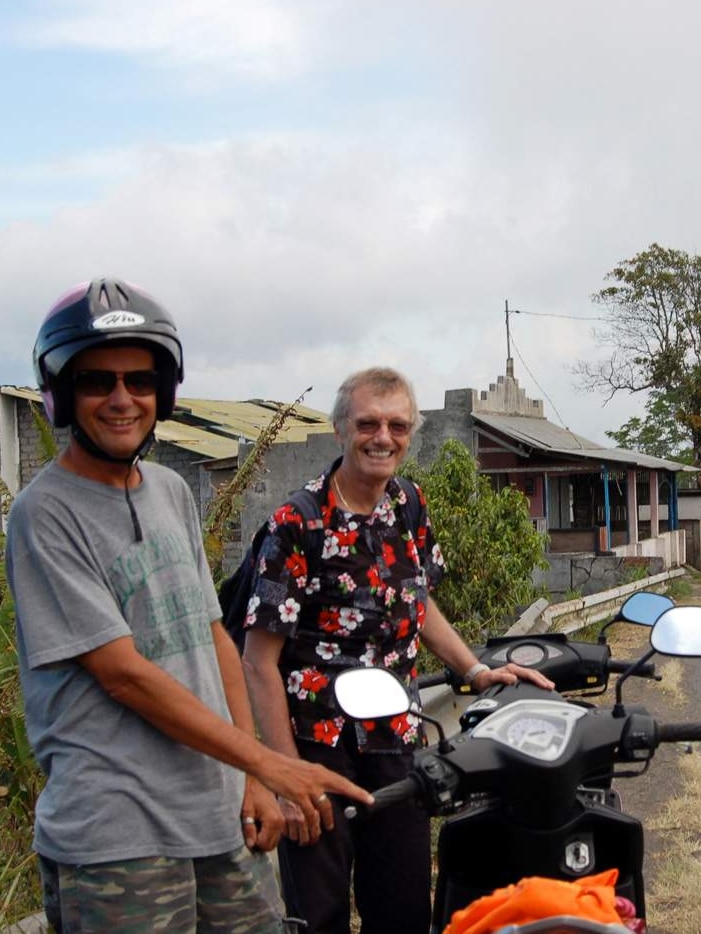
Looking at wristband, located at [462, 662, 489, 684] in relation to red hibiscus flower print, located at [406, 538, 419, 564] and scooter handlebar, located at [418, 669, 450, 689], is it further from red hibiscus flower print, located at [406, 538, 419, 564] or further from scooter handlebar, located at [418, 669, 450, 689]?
red hibiscus flower print, located at [406, 538, 419, 564]

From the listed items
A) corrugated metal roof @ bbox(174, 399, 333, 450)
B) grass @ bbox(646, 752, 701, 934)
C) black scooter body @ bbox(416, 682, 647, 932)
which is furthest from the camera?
corrugated metal roof @ bbox(174, 399, 333, 450)

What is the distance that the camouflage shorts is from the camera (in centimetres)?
229

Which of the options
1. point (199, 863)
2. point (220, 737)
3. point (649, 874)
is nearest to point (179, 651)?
point (220, 737)

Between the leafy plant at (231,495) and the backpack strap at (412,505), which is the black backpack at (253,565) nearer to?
the backpack strap at (412,505)

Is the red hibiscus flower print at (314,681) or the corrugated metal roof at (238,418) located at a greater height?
the corrugated metal roof at (238,418)

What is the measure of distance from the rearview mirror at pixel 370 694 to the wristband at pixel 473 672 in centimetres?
75

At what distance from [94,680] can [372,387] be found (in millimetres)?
1308

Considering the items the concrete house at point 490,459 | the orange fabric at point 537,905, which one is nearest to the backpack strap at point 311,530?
the orange fabric at point 537,905

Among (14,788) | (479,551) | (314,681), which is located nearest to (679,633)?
(314,681)

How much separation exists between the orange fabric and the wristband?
1274 mm

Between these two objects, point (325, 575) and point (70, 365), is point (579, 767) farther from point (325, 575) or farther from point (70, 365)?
point (70, 365)

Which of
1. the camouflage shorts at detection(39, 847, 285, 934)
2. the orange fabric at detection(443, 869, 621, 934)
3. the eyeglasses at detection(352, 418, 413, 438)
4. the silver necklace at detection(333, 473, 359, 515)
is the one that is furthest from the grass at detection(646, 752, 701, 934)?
the orange fabric at detection(443, 869, 621, 934)

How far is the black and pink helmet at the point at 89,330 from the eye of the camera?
2418 millimetres

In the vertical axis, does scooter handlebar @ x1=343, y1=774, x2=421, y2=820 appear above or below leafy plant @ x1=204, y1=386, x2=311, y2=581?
below
